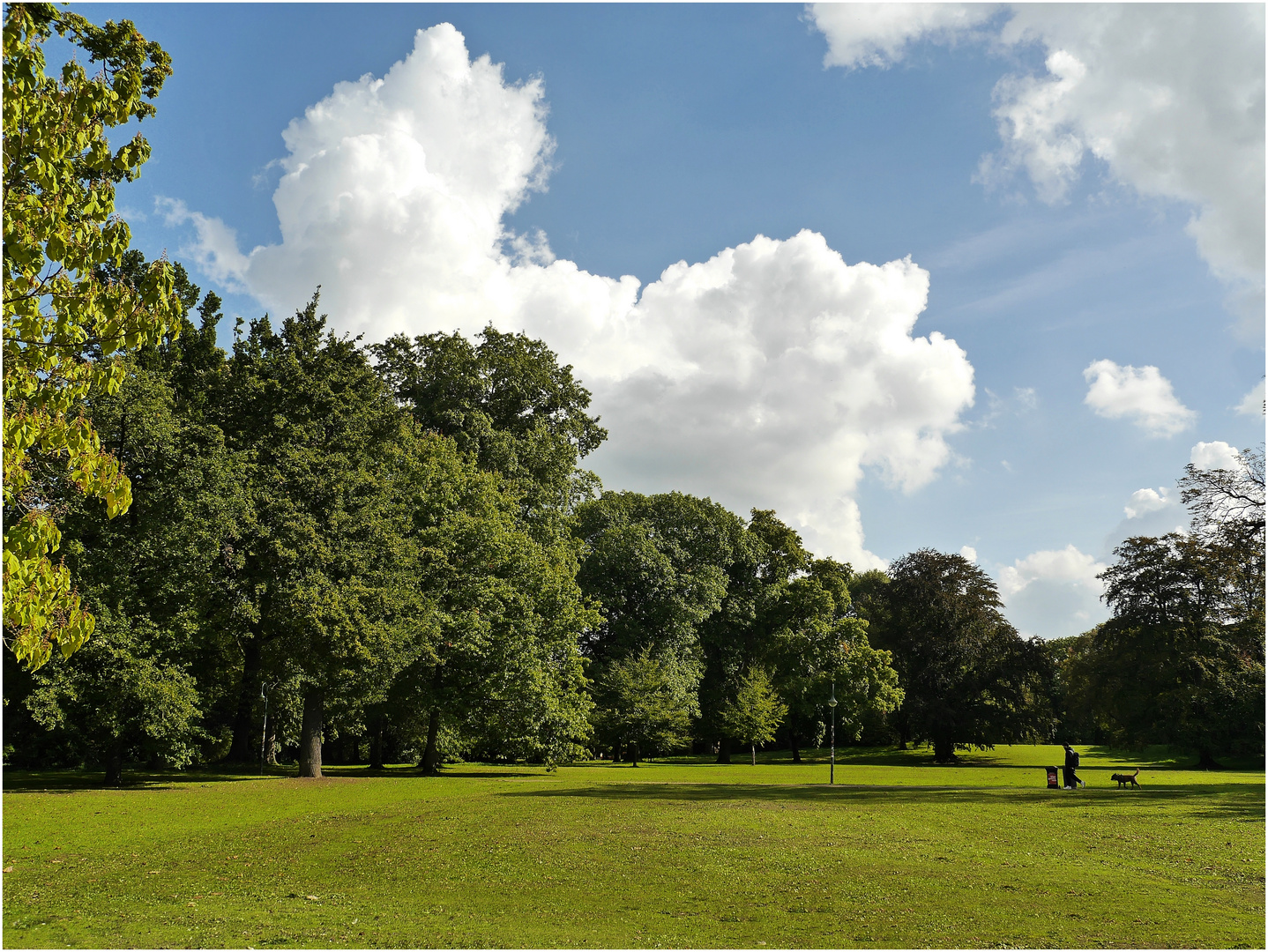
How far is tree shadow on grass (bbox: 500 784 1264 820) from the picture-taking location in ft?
85.1

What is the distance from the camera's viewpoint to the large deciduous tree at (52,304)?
7277mm

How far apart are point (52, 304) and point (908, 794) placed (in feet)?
91.0

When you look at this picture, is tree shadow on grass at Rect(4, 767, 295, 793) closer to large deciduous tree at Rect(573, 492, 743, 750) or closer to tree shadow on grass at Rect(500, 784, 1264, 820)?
tree shadow on grass at Rect(500, 784, 1264, 820)

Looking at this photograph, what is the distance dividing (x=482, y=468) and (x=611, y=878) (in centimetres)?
3386

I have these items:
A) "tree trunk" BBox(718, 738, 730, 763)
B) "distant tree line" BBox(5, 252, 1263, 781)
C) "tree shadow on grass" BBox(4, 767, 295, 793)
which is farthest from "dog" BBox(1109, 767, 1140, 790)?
"tree shadow on grass" BBox(4, 767, 295, 793)

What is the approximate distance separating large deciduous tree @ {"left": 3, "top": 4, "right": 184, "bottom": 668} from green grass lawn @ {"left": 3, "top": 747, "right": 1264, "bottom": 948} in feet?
13.3

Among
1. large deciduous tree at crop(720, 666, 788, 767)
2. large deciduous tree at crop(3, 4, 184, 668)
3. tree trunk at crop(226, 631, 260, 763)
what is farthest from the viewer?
large deciduous tree at crop(720, 666, 788, 767)

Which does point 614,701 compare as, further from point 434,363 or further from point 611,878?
point 611,878

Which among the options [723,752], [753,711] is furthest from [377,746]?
[723,752]

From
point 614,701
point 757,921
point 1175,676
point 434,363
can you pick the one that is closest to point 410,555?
point 434,363

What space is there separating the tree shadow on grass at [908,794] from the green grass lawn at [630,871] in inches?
16.5

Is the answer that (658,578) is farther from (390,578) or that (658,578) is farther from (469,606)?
(390,578)

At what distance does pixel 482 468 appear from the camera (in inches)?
1773

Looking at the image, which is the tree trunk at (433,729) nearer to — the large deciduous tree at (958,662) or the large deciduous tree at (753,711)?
the large deciduous tree at (753,711)
